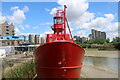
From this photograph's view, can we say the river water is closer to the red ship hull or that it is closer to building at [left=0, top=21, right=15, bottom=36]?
the red ship hull

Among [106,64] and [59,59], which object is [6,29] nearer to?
[106,64]

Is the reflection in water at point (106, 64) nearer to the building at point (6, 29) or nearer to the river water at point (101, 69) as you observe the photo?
the river water at point (101, 69)

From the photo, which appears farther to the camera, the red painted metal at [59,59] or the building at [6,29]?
the building at [6,29]

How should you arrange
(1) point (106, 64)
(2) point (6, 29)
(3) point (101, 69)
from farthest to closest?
(2) point (6, 29)
(1) point (106, 64)
(3) point (101, 69)

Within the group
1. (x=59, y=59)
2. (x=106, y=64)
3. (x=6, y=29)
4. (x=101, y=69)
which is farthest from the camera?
(x=6, y=29)

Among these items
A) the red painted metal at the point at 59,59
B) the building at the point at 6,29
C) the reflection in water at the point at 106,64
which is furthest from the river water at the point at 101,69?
the building at the point at 6,29

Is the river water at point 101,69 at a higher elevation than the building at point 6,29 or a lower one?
lower

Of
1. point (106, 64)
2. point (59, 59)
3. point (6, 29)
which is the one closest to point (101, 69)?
point (106, 64)

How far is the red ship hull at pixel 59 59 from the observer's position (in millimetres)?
9422

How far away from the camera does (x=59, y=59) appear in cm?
952

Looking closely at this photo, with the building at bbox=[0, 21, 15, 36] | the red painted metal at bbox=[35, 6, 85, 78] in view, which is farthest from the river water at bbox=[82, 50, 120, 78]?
the building at bbox=[0, 21, 15, 36]

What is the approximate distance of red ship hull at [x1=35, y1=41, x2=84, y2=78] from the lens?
942cm

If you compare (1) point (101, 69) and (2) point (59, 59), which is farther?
(1) point (101, 69)

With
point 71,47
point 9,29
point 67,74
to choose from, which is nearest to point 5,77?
point 67,74
